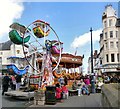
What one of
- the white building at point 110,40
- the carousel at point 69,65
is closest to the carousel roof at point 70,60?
the carousel at point 69,65

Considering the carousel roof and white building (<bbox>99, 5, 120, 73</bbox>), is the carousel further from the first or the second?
white building (<bbox>99, 5, 120, 73</bbox>)

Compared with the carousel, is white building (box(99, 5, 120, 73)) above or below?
above

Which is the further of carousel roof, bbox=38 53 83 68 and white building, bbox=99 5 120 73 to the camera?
white building, bbox=99 5 120 73

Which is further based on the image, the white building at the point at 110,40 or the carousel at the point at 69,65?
the white building at the point at 110,40

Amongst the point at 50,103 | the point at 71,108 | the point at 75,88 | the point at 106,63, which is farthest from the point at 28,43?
the point at 106,63

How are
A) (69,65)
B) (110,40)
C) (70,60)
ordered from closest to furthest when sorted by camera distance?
(70,60) < (69,65) < (110,40)

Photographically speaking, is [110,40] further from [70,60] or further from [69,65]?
[70,60]

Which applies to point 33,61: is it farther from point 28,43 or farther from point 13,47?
point 13,47

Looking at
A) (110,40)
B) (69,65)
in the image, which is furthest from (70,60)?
(110,40)

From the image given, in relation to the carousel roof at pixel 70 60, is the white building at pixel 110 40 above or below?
above

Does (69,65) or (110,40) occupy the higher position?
(110,40)

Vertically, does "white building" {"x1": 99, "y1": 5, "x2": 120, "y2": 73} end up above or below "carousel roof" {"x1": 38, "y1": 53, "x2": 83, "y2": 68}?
above

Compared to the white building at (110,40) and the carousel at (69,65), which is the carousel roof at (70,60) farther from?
the white building at (110,40)

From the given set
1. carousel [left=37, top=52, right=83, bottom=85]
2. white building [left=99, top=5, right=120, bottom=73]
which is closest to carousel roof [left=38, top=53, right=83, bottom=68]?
carousel [left=37, top=52, right=83, bottom=85]
